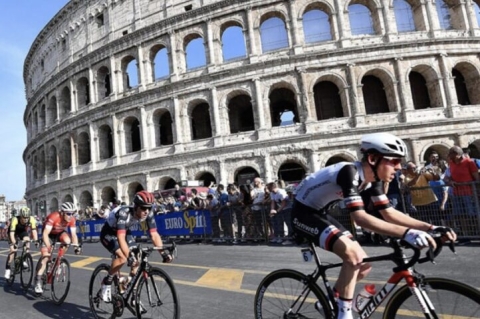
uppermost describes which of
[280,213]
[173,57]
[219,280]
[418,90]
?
[173,57]

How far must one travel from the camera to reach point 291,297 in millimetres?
3176

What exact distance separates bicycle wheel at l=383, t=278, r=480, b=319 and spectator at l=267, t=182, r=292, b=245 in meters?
8.05

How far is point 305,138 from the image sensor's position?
21.9 m

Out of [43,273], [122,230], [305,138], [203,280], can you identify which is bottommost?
[203,280]

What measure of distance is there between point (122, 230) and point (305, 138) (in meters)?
18.5

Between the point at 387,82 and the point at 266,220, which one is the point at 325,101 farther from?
the point at 266,220

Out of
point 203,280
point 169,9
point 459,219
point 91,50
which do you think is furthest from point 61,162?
point 459,219

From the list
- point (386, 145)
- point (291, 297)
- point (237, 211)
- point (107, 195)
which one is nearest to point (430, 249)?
point (386, 145)

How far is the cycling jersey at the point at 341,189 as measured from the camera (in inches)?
107

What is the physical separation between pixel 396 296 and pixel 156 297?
2535mm

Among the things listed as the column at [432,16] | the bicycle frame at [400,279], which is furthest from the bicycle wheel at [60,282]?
the column at [432,16]

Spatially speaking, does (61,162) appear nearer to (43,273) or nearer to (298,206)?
(43,273)

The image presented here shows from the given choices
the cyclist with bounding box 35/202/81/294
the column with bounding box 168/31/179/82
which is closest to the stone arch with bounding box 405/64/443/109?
the column with bounding box 168/31/179/82

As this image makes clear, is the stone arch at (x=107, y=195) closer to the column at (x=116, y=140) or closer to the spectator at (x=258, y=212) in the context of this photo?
the column at (x=116, y=140)
